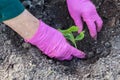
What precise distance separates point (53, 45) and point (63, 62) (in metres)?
0.10

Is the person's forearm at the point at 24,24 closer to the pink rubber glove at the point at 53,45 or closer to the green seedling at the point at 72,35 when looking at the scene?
the pink rubber glove at the point at 53,45

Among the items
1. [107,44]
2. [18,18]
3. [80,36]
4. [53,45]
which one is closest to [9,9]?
[18,18]

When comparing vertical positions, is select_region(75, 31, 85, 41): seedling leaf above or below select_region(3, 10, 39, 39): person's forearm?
below

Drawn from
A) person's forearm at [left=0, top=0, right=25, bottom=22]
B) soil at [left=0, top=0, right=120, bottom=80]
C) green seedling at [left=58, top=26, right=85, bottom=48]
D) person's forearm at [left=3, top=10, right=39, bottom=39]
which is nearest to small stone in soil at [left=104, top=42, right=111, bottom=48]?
soil at [left=0, top=0, right=120, bottom=80]

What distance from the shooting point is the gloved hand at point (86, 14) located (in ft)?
6.06

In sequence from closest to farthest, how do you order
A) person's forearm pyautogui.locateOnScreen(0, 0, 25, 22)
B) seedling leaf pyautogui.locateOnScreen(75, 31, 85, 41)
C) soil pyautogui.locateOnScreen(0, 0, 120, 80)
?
person's forearm pyautogui.locateOnScreen(0, 0, 25, 22) < soil pyautogui.locateOnScreen(0, 0, 120, 80) < seedling leaf pyautogui.locateOnScreen(75, 31, 85, 41)

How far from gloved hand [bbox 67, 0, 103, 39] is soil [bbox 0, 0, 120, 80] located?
4 centimetres

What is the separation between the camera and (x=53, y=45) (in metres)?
1.74

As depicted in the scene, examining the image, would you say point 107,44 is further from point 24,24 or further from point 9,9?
point 9,9

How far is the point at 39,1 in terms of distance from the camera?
1.99 metres

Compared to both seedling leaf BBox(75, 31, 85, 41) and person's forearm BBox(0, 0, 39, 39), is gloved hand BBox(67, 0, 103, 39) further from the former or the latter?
person's forearm BBox(0, 0, 39, 39)

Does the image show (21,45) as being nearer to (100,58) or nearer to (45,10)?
A: (45,10)

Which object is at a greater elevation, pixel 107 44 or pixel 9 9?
pixel 9 9

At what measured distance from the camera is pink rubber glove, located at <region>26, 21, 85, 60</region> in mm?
1726
